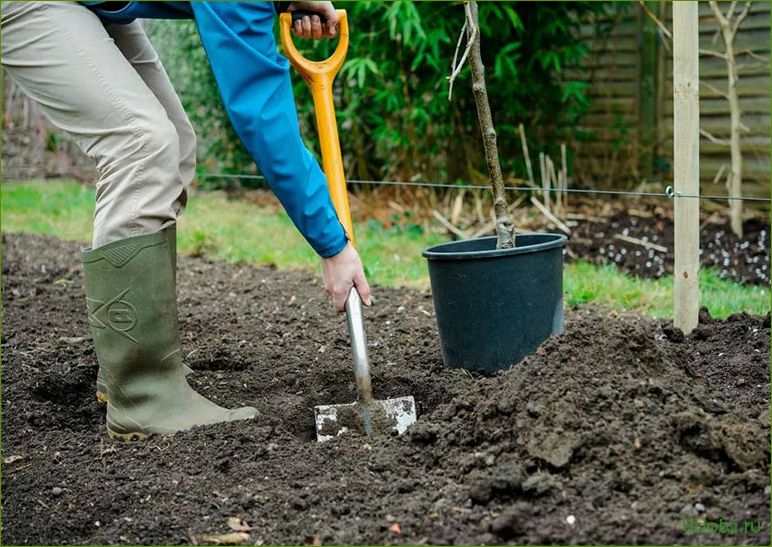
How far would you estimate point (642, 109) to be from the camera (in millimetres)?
7156

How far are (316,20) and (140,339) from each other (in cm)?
113

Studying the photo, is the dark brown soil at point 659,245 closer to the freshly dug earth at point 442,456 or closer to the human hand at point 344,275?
the freshly dug earth at point 442,456

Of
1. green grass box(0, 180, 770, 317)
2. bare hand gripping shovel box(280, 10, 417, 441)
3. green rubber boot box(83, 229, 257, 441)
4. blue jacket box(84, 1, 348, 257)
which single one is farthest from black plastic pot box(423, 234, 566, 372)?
green grass box(0, 180, 770, 317)

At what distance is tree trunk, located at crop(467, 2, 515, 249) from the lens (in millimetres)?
2951

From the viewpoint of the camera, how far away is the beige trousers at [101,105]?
251 centimetres

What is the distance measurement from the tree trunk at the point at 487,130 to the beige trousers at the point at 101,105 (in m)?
1.01

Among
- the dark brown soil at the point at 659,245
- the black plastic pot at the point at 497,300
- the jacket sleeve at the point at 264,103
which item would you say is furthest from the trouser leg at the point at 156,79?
the dark brown soil at the point at 659,245

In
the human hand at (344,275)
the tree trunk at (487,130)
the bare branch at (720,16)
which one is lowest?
the human hand at (344,275)

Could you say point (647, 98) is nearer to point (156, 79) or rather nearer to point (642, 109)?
point (642, 109)

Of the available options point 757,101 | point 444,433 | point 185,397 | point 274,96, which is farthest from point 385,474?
point 757,101

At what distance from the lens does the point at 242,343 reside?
362 centimetres

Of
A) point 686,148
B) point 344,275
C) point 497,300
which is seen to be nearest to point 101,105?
point 344,275

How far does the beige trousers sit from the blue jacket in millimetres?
194

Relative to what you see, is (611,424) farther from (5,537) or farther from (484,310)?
(5,537)
